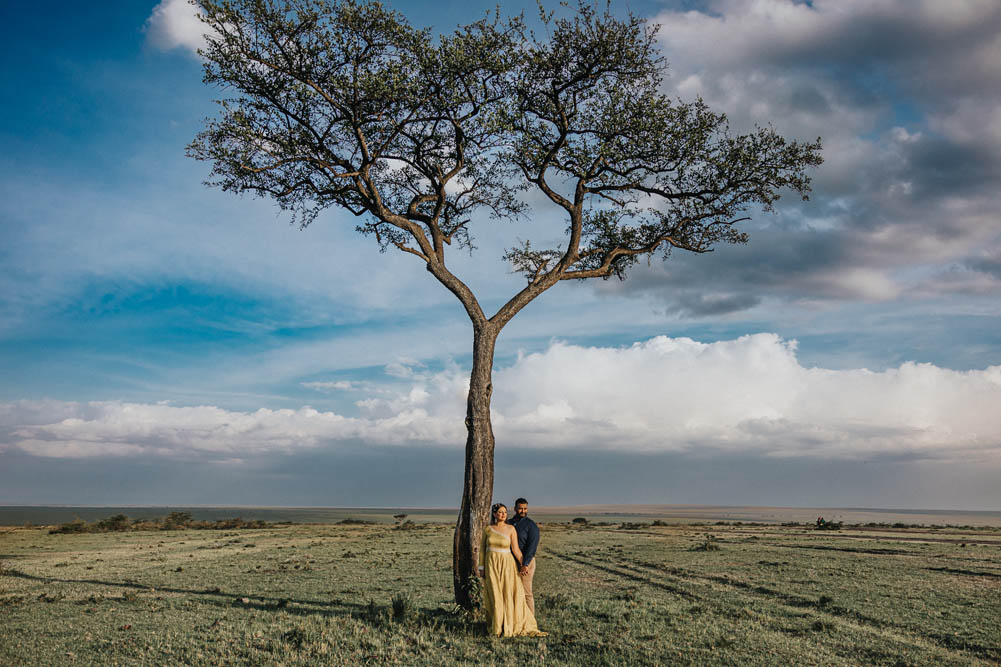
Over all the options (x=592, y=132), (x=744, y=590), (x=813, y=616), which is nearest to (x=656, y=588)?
(x=744, y=590)

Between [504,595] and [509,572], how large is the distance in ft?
1.52

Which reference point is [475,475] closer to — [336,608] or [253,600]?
[336,608]

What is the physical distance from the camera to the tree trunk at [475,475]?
15.1 meters

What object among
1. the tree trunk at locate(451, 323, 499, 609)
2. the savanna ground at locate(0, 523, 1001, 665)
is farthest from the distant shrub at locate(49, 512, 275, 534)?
the tree trunk at locate(451, 323, 499, 609)

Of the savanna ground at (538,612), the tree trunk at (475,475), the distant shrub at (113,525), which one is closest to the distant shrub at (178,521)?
the distant shrub at (113,525)

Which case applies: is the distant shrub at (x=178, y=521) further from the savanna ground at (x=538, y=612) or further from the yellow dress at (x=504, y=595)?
the yellow dress at (x=504, y=595)

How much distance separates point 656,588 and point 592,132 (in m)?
14.6

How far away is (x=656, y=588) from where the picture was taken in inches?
854

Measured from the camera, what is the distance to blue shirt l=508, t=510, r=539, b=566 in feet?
44.2

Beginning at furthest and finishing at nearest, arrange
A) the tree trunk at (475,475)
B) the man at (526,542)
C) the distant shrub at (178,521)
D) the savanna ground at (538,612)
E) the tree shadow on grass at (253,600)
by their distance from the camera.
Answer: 1. the distant shrub at (178,521)
2. the tree shadow on grass at (253,600)
3. the tree trunk at (475,475)
4. the man at (526,542)
5. the savanna ground at (538,612)

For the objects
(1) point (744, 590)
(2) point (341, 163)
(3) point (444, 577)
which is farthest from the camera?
(3) point (444, 577)

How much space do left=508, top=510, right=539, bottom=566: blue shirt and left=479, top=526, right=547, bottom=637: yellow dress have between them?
0.32m

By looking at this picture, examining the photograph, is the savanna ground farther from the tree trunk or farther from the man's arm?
the man's arm

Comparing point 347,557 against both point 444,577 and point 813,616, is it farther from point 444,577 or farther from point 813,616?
point 813,616
